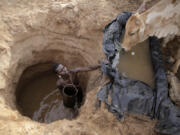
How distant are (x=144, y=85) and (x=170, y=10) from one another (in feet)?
3.57

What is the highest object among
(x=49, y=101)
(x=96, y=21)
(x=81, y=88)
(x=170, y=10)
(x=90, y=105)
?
(x=170, y=10)

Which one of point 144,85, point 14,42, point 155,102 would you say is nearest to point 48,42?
point 14,42

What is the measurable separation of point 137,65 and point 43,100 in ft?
7.26

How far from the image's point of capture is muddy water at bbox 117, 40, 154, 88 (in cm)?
276

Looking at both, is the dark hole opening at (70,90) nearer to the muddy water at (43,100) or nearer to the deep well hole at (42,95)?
the deep well hole at (42,95)

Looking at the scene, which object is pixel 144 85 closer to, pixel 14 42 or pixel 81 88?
pixel 81 88

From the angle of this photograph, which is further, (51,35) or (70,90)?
(51,35)

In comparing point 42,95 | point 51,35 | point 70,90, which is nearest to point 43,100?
point 42,95

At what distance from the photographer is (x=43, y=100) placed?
3791 millimetres

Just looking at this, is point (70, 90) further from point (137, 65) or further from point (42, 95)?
point (137, 65)

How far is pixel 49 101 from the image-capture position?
378cm

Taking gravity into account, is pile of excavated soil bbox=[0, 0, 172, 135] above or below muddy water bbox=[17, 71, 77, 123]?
above

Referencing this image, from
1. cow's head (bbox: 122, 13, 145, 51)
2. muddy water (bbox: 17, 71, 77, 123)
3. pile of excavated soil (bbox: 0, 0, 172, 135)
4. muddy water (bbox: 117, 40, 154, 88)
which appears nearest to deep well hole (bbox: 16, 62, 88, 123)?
muddy water (bbox: 17, 71, 77, 123)

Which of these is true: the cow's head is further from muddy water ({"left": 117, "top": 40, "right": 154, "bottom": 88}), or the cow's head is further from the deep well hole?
the deep well hole
